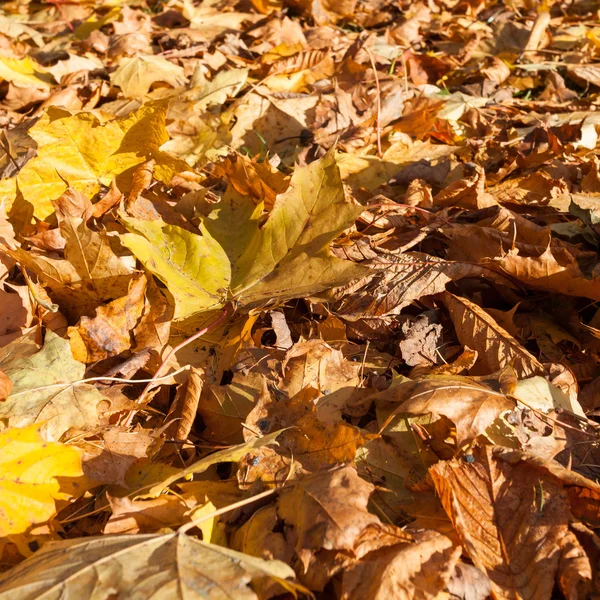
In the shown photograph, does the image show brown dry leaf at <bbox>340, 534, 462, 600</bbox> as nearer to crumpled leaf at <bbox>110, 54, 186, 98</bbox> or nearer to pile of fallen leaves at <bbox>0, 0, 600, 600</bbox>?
pile of fallen leaves at <bbox>0, 0, 600, 600</bbox>

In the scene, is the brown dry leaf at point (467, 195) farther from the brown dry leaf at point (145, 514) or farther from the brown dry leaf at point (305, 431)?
the brown dry leaf at point (145, 514)

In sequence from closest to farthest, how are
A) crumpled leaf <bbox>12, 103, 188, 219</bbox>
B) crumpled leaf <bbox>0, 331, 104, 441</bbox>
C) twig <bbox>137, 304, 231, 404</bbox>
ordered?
crumpled leaf <bbox>0, 331, 104, 441</bbox> → twig <bbox>137, 304, 231, 404</bbox> → crumpled leaf <bbox>12, 103, 188, 219</bbox>

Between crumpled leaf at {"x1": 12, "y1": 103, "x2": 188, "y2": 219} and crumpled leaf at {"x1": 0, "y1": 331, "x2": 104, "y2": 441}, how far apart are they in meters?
0.66

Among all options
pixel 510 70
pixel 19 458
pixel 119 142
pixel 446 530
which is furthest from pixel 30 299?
pixel 510 70

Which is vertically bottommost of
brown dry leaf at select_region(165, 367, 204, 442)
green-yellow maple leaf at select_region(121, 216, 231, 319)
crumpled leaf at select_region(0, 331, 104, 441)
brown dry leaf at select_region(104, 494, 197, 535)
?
brown dry leaf at select_region(165, 367, 204, 442)

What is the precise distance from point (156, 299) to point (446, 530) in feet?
3.11

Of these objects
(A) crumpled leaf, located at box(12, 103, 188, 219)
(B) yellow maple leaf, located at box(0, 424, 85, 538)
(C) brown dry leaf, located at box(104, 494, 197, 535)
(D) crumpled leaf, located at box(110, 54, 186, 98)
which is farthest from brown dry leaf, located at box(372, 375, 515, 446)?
(D) crumpled leaf, located at box(110, 54, 186, 98)

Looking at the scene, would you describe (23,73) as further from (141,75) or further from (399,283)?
(399,283)

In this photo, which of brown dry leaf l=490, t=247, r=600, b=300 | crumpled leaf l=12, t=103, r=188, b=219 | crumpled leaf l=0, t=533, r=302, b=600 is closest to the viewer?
crumpled leaf l=0, t=533, r=302, b=600

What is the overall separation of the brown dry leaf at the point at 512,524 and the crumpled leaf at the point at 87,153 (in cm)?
139

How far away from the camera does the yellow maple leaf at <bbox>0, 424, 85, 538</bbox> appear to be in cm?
118

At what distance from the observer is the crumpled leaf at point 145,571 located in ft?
3.16

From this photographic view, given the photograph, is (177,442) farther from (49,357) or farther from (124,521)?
(49,357)

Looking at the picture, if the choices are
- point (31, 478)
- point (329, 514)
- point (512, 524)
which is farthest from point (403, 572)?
point (31, 478)
